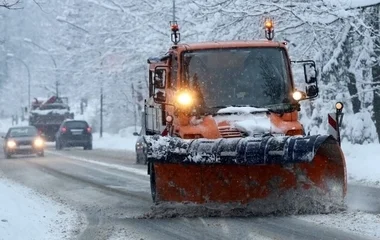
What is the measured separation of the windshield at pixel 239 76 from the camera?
11945 millimetres

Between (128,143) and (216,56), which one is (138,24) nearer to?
(128,143)

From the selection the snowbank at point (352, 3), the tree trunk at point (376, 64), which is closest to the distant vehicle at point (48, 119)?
the tree trunk at point (376, 64)

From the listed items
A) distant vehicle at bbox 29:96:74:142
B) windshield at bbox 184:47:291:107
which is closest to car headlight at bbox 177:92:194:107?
windshield at bbox 184:47:291:107

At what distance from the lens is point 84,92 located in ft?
177

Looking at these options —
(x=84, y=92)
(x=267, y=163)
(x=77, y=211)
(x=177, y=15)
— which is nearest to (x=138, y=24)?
(x=177, y=15)

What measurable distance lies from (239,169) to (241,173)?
60 millimetres

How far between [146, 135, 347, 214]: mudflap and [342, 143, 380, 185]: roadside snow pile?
19.9 ft

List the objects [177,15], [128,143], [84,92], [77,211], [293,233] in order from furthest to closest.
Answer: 1. [84,92]
2. [128,143]
3. [177,15]
4. [77,211]
5. [293,233]

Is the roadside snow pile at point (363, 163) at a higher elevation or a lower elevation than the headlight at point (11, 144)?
lower

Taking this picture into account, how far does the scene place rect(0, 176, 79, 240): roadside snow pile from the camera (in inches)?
391

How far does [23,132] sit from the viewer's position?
114ft

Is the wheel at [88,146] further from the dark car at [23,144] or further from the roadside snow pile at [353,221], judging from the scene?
the roadside snow pile at [353,221]

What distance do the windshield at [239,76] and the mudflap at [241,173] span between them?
1.20 meters

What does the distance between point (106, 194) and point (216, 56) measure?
15.0 feet
